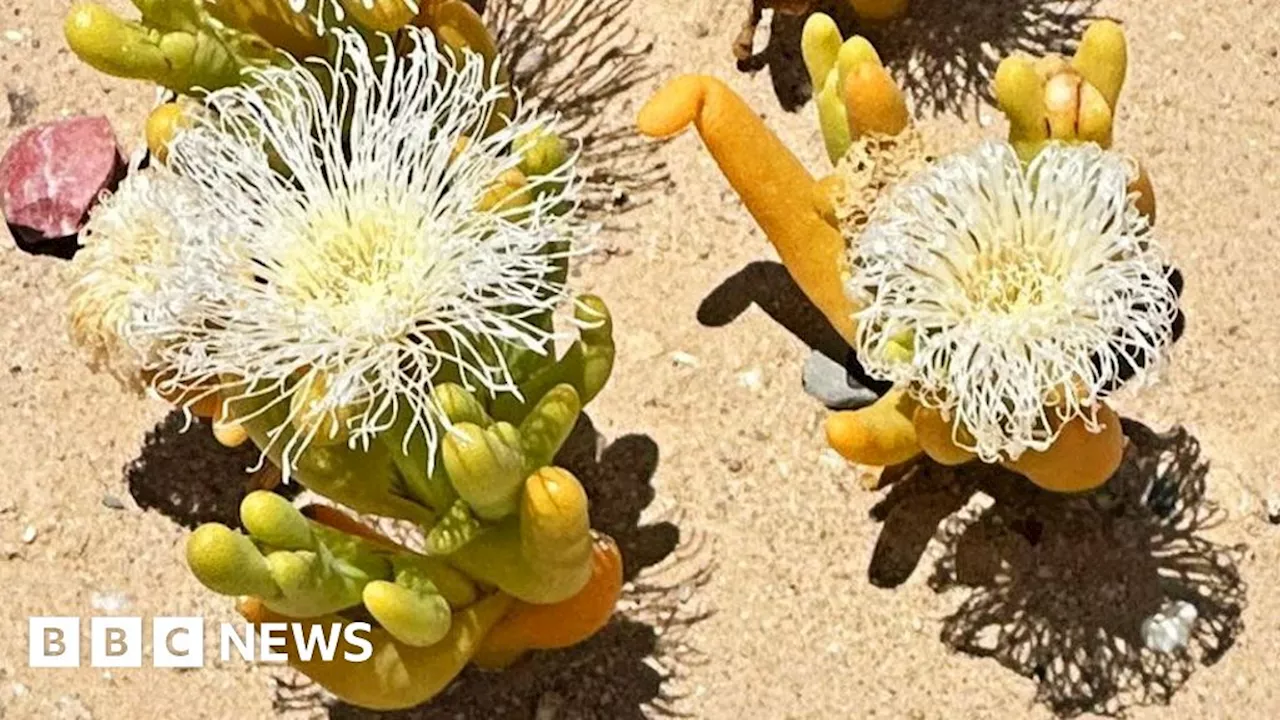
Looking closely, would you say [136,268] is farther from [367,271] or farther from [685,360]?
[685,360]

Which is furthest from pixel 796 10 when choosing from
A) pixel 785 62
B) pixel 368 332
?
pixel 368 332

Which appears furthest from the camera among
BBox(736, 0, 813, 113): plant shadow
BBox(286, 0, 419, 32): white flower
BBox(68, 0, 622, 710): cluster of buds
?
BBox(736, 0, 813, 113): plant shadow

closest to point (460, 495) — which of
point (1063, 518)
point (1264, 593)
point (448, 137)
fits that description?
point (448, 137)

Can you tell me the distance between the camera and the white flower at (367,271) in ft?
3.14

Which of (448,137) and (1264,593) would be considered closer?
(448,137)

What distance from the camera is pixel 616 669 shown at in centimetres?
118

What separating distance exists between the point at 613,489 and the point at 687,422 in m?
0.07

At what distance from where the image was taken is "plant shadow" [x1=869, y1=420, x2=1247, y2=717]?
1154mm

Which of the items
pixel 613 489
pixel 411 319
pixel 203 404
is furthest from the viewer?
pixel 613 489

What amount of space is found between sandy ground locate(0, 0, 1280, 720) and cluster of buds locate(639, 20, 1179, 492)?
0.37 ft

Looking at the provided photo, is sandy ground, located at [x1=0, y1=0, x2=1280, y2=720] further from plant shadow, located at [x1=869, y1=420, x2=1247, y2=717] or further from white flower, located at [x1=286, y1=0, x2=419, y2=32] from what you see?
white flower, located at [x1=286, y1=0, x2=419, y2=32]

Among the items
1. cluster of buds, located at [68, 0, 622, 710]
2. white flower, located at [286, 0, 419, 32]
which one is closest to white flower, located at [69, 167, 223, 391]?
cluster of buds, located at [68, 0, 622, 710]

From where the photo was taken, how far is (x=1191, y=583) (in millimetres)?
1170

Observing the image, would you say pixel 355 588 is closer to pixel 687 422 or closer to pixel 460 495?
pixel 460 495
